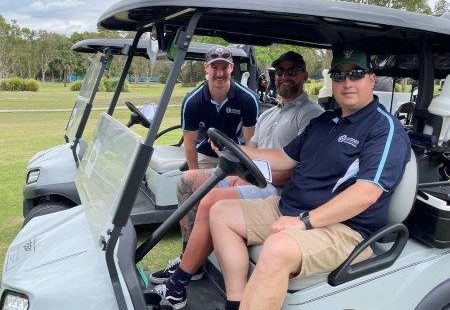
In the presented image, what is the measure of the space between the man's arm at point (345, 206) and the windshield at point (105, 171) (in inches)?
29.8

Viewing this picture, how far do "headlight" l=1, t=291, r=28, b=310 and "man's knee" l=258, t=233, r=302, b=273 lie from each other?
92cm

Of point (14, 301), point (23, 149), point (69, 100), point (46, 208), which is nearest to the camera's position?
point (14, 301)

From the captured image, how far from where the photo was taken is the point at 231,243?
7.65 ft

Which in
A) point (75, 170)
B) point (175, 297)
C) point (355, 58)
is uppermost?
point (355, 58)

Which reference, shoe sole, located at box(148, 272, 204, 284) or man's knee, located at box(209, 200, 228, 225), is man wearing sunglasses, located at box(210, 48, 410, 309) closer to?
man's knee, located at box(209, 200, 228, 225)

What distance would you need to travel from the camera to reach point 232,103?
3818 mm

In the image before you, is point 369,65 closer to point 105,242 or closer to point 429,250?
point 429,250

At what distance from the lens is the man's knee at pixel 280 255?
1.99 m

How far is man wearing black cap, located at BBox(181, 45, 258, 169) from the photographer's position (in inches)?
147

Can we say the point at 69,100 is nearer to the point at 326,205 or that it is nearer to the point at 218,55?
the point at 218,55

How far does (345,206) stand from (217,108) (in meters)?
1.87

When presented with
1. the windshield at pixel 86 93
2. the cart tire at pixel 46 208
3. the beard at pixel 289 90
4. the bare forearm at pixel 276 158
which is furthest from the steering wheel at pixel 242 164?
the windshield at pixel 86 93

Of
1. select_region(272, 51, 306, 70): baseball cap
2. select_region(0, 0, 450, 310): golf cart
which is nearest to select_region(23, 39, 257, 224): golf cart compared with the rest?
select_region(272, 51, 306, 70): baseball cap

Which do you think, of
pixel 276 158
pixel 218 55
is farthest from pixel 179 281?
pixel 218 55
